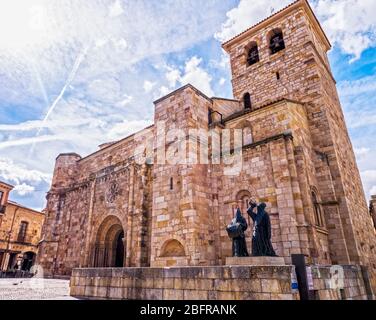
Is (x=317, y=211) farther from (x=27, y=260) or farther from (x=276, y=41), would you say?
(x=27, y=260)

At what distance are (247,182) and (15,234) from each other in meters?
24.3

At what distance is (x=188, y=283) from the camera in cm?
552

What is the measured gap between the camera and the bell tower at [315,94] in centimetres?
1055

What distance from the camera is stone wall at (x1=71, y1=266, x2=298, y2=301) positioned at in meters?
4.65

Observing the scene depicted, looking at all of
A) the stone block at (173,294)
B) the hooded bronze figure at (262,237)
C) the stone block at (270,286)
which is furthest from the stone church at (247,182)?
the stone block at (270,286)

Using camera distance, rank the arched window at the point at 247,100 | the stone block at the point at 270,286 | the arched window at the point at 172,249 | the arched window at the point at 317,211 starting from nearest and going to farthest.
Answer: the stone block at the point at 270,286, the arched window at the point at 172,249, the arched window at the point at 317,211, the arched window at the point at 247,100

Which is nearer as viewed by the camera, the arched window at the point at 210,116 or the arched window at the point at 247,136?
the arched window at the point at 247,136

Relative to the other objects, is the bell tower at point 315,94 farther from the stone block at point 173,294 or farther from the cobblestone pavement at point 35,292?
the cobblestone pavement at point 35,292

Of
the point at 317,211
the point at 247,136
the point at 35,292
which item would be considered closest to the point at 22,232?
the point at 35,292

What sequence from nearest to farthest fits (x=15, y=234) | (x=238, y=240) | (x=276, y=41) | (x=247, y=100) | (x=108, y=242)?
(x=238, y=240) < (x=108, y=242) < (x=276, y=41) < (x=247, y=100) < (x=15, y=234)

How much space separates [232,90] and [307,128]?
5.99 m

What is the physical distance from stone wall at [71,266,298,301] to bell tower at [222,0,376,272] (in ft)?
22.1

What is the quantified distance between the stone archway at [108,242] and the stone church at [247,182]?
5 cm

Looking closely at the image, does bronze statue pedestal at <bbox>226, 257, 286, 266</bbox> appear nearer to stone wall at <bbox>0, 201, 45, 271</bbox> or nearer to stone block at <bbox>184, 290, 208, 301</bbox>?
stone block at <bbox>184, 290, 208, 301</bbox>
